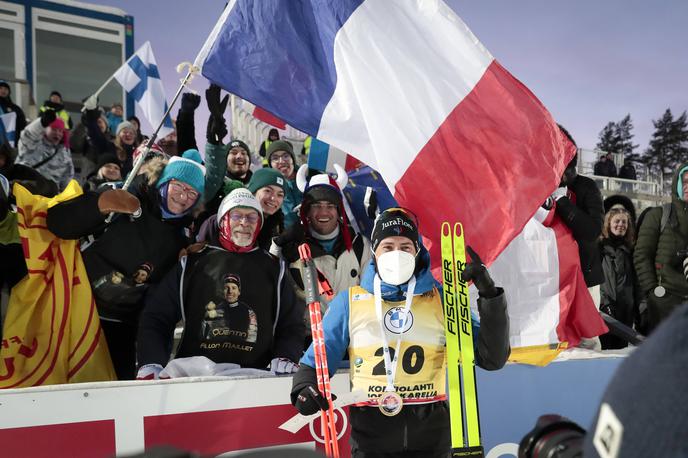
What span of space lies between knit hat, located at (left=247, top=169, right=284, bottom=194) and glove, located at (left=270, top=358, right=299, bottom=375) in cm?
167

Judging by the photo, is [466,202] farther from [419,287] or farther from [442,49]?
[442,49]

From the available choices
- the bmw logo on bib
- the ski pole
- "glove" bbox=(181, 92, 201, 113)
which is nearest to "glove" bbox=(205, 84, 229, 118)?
"glove" bbox=(181, 92, 201, 113)

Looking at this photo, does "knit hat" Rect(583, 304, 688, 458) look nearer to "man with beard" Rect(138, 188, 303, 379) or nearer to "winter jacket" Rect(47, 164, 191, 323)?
"man with beard" Rect(138, 188, 303, 379)

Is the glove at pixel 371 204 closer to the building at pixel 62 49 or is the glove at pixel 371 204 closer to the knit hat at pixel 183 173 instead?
the knit hat at pixel 183 173

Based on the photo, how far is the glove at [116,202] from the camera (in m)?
3.25

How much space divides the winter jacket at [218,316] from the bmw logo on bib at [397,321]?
0.87 m

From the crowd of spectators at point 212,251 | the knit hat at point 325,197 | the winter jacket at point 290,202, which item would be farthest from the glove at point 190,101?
the knit hat at point 325,197

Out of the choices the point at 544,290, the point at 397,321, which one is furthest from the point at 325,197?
the point at 544,290

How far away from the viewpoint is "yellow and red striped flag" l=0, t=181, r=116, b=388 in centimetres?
310

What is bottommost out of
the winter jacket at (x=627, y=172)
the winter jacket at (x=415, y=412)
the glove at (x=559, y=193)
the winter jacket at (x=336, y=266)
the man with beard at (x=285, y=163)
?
the winter jacket at (x=415, y=412)

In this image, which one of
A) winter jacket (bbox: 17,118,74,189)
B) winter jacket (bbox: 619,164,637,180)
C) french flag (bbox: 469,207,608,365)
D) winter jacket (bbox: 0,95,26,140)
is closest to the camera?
french flag (bbox: 469,207,608,365)

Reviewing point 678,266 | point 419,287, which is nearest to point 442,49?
point 419,287

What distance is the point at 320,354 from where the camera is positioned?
2.66 metres

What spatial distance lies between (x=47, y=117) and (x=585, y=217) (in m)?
6.73
